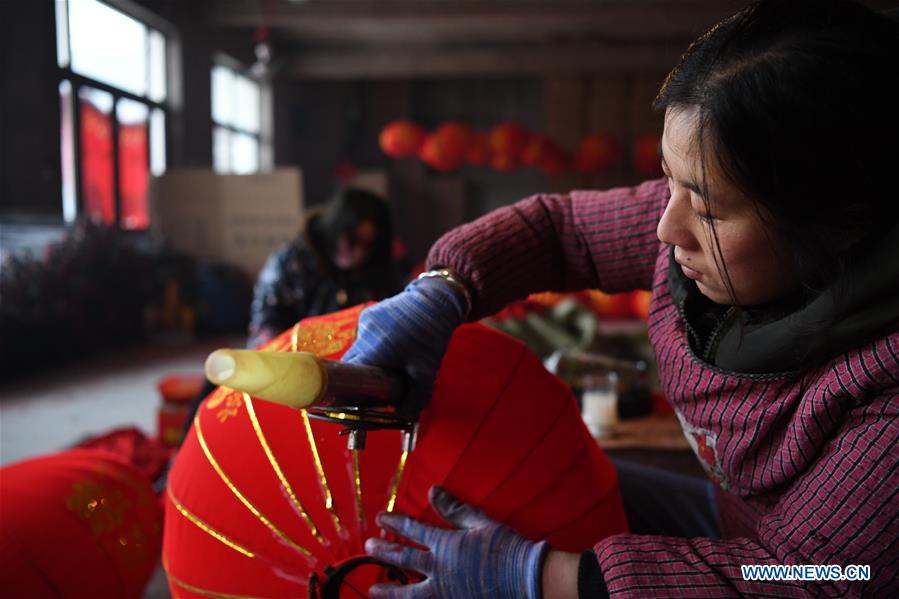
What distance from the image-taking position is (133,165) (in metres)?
6.80

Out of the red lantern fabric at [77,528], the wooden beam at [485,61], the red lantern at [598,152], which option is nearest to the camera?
the red lantern fabric at [77,528]

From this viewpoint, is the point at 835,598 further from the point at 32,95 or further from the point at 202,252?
the point at 202,252

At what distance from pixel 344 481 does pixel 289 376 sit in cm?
26

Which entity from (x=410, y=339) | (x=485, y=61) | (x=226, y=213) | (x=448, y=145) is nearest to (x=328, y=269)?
(x=410, y=339)

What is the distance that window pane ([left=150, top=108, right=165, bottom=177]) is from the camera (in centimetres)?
709

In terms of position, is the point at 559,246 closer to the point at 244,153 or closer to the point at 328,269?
the point at 328,269

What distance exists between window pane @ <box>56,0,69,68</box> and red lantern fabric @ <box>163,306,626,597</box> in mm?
5341

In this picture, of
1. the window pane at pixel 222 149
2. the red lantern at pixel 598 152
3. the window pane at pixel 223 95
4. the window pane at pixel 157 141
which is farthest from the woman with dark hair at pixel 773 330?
the window pane at pixel 223 95

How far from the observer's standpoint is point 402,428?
91 centimetres

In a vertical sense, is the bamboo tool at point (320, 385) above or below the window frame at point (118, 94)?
below

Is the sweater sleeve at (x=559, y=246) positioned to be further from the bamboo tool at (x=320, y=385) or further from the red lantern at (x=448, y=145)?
the red lantern at (x=448, y=145)

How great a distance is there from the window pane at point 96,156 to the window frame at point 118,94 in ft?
0.16

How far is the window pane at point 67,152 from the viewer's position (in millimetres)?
5520

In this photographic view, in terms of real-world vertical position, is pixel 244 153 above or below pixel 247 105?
below
